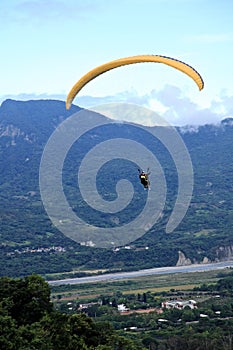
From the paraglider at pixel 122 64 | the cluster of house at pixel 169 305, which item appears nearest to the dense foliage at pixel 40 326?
the paraglider at pixel 122 64

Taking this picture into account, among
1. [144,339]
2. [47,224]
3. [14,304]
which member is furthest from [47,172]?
[14,304]

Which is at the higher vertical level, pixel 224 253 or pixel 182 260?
pixel 224 253

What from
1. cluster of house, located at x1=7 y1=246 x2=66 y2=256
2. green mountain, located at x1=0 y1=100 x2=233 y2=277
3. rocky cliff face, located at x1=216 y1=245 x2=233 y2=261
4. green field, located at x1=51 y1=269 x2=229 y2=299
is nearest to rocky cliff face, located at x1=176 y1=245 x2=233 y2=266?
rocky cliff face, located at x1=216 y1=245 x2=233 y2=261

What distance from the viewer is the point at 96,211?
123 metres

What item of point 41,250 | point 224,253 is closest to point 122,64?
point 224,253

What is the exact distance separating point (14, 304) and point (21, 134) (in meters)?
149

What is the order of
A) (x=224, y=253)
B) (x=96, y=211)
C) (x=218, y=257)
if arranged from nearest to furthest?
(x=218, y=257) → (x=224, y=253) → (x=96, y=211)

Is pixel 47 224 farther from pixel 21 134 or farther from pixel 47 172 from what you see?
pixel 21 134

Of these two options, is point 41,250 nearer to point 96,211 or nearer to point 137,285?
point 96,211

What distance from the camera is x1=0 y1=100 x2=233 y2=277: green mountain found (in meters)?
94.4

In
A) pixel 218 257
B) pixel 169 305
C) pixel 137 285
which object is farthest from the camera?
pixel 218 257

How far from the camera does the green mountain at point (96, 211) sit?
94.4m

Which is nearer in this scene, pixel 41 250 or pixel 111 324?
pixel 111 324

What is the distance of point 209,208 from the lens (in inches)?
5032
